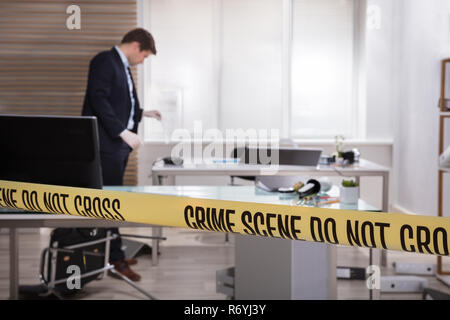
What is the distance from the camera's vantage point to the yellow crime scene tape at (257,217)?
35.4 inches

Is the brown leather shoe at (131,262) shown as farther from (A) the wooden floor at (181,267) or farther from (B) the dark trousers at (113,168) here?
(B) the dark trousers at (113,168)

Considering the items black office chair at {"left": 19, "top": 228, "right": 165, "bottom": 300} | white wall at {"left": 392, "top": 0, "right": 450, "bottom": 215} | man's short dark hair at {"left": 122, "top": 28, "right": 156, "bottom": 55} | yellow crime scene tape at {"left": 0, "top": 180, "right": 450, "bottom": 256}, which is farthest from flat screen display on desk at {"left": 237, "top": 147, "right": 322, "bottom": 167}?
yellow crime scene tape at {"left": 0, "top": 180, "right": 450, "bottom": 256}

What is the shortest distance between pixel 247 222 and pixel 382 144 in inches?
213

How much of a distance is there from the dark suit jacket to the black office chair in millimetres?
662

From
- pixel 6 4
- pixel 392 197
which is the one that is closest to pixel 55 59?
pixel 6 4

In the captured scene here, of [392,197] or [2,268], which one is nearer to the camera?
[2,268]

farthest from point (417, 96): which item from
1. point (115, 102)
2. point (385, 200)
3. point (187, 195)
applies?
point (187, 195)

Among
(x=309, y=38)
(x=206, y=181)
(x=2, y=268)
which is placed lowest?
(x=2, y=268)

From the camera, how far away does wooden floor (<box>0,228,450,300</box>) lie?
3.43 m

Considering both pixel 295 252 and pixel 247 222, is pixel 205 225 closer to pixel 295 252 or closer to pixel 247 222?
pixel 247 222

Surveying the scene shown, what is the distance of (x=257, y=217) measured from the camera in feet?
3.32

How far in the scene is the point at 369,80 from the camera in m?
6.12

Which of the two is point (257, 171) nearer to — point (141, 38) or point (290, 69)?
point (141, 38)
